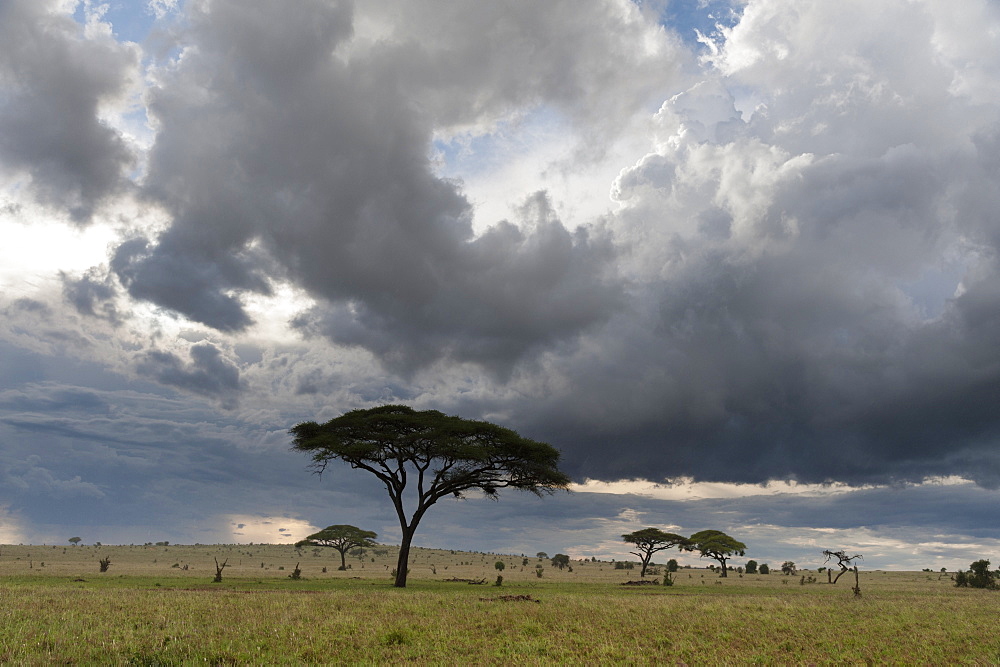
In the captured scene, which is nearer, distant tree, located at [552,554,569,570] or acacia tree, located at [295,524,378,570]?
acacia tree, located at [295,524,378,570]

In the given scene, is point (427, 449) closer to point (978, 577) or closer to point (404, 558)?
point (404, 558)

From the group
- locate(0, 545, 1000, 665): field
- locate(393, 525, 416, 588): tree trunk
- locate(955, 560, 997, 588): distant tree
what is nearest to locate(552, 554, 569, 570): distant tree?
locate(955, 560, 997, 588): distant tree

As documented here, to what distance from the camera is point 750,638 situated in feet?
68.8

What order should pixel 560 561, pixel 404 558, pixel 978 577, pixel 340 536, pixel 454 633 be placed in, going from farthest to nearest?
pixel 560 561, pixel 340 536, pixel 978 577, pixel 404 558, pixel 454 633

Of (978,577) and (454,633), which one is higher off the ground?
(454,633)

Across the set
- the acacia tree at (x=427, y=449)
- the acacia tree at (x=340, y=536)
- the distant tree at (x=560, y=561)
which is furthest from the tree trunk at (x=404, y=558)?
the distant tree at (x=560, y=561)

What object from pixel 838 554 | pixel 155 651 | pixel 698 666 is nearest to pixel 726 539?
pixel 838 554

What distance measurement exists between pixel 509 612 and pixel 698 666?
10.7 meters

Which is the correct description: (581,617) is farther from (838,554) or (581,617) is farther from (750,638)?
(838,554)

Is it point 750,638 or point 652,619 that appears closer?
point 750,638

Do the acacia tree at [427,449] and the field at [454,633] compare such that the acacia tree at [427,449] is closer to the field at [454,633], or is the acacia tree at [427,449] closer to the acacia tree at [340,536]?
the field at [454,633]

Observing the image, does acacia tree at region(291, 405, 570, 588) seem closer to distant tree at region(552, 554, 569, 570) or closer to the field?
the field

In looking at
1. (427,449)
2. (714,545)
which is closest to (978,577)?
(714,545)

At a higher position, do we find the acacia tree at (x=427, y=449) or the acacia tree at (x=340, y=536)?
the acacia tree at (x=427, y=449)
